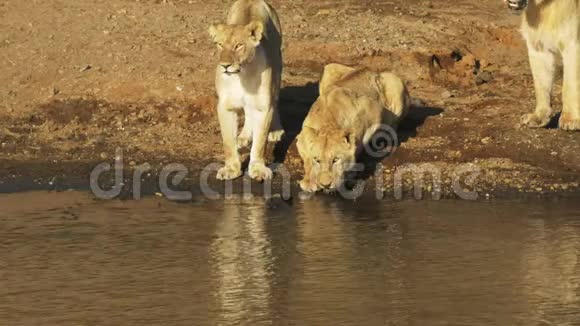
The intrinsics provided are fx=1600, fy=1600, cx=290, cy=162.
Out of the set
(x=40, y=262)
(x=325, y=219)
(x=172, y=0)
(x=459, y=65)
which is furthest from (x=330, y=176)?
(x=172, y=0)

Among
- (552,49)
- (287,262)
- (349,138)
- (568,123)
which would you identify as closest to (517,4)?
(552,49)

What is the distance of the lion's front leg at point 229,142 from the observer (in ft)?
35.9

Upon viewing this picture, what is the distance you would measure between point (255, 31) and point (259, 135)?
739mm

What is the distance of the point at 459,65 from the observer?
45.6 ft

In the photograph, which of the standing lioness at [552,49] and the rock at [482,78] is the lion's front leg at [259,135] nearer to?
the standing lioness at [552,49]

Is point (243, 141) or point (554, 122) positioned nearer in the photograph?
point (243, 141)

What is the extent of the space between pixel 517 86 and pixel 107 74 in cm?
344

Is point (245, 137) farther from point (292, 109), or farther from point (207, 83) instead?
point (207, 83)

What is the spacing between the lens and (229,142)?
10984mm

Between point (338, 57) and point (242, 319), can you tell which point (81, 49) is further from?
point (242, 319)

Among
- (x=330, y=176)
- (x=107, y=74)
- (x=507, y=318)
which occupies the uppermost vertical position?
(x=107, y=74)

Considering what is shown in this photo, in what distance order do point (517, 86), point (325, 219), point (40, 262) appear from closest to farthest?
point (40, 262) → point (325, 219) → point (517, 86)

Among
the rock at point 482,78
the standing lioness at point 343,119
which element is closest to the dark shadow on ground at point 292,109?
the standing lioness at point 343,119

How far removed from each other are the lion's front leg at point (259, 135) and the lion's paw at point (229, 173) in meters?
0.13
